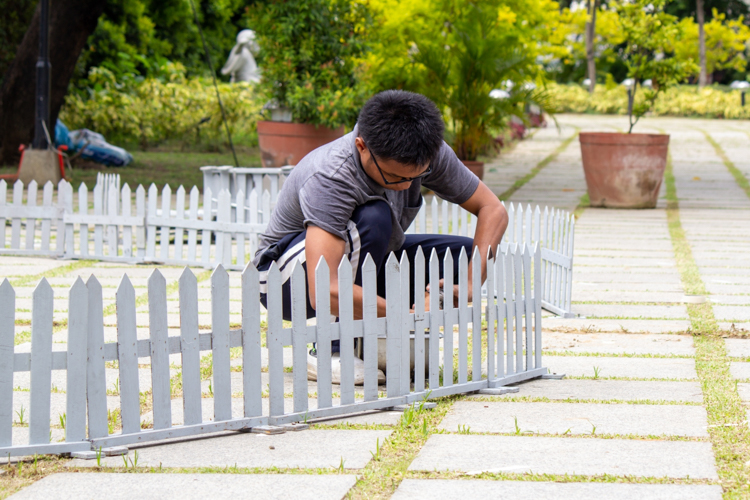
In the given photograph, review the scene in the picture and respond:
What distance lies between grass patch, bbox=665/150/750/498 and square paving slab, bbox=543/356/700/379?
0.25ft

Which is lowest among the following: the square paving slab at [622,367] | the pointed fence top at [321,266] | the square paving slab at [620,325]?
the square paving slab at [622,367]

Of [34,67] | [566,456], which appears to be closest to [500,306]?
[566,456]

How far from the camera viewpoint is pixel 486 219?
3.80 meters

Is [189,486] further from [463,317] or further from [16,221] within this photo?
[16,221]

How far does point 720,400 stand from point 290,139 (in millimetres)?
7833

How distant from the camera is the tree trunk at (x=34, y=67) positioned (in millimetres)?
11312

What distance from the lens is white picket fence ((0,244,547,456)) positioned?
2555 millimetres

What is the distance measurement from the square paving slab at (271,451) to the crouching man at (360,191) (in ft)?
1.76

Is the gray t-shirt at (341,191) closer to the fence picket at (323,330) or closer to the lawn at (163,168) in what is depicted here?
the fence picket at (323,330)

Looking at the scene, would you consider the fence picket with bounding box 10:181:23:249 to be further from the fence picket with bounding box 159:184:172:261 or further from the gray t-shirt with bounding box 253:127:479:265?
the gray t-shirt with bounding box 253:127:479:265

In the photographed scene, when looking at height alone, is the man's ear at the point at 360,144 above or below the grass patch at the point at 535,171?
below

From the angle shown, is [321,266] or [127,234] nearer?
[321,266]

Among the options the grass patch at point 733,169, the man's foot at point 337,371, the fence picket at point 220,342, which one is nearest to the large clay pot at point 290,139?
the grass patch at point 733,169

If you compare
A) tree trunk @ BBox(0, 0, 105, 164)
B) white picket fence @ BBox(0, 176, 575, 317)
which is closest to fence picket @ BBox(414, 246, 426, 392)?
white picket fence @ BBox(0, 176, 575, 317)
